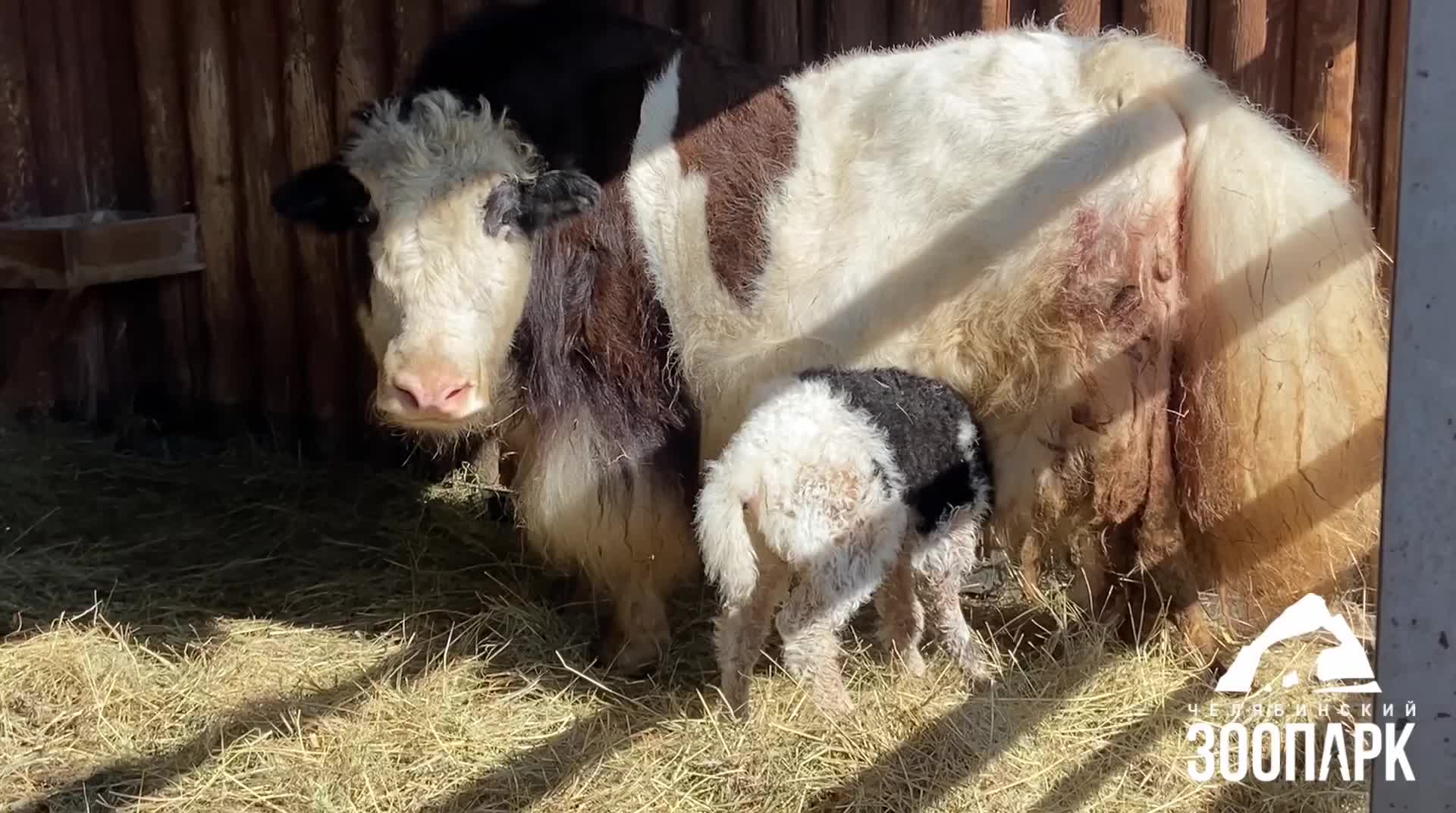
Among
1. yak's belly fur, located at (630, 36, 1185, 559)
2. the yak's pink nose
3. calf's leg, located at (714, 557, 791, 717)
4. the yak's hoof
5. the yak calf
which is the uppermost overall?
yak's belly fur, located at (630, 36, 1185, 559)

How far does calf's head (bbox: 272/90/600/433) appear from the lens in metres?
4.30

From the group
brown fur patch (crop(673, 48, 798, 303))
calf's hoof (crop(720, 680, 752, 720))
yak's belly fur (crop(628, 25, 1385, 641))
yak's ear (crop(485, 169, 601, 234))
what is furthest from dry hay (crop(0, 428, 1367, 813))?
yak's ear (crop(485, 169, 601, 234))

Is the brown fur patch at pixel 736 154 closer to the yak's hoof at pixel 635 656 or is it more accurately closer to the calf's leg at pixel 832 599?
the calf's leg at pixel 832 599

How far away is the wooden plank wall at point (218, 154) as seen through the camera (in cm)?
626

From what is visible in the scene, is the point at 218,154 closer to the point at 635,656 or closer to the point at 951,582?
the point at 635,656

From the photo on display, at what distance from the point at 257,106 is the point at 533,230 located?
2.66m

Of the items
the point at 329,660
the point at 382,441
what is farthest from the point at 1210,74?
the point at 382,441

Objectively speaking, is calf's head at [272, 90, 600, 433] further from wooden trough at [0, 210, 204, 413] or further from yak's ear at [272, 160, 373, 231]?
wooden trough at [0, 210, 204, 413]

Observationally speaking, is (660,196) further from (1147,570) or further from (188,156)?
(188,156)

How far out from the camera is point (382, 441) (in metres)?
6.81

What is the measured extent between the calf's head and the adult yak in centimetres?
1

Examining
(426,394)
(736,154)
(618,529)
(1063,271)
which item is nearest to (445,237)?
(426,394)

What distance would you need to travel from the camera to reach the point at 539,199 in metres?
4.45

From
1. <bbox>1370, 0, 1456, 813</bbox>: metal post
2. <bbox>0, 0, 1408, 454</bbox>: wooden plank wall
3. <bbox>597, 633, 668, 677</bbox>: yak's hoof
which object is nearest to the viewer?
<bbox>1370, 0, 1456, 813</bbox>: metal post
